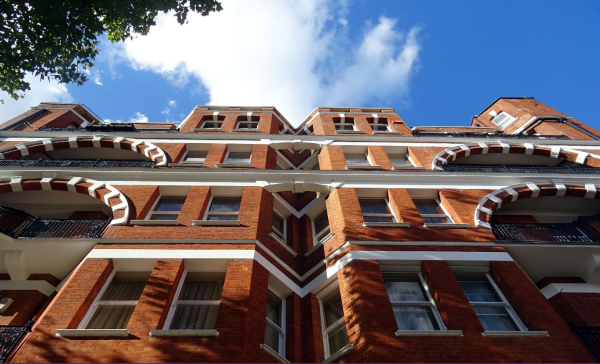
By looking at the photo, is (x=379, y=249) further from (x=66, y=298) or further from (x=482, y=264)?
(x=66, y=298)

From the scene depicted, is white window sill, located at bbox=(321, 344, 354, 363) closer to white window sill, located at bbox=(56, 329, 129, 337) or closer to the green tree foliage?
white window sill, located at bbox=(56, 329, 129, 337)

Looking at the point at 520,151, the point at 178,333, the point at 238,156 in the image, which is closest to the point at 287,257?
the point at 178,333

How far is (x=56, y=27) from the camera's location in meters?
9.98

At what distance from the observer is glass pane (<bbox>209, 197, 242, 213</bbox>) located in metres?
12.2

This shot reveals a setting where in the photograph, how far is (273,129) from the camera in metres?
20.2

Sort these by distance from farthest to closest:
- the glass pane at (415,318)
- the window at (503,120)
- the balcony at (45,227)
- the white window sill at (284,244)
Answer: the window at (503,120), the white window sill at (284,244), the balcony at (45,227), the glass pane at (415,318)

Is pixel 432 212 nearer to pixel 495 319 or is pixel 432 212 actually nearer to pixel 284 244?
pixel 495 319

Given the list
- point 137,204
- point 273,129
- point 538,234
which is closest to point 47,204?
point 137,204

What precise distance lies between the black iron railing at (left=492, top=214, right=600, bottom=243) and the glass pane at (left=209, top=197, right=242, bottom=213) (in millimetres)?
8687

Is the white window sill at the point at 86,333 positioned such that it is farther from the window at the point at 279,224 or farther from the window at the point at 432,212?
the window at the point at 432,212

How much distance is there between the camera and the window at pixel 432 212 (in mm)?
11945

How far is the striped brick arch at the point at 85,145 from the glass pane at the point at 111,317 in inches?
326

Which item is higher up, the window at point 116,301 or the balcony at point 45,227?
the balcony at point 45,227

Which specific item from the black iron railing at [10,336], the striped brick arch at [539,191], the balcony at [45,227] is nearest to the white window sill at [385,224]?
the striped brick arch at [539,191]
